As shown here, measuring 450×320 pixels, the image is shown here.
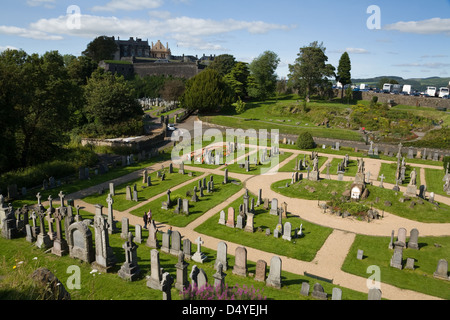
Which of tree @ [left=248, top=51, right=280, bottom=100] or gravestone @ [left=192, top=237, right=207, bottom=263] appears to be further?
tree @ [left=248, top=51, right=280, bottom=100]

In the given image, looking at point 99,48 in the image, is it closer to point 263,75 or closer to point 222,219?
point 263,75

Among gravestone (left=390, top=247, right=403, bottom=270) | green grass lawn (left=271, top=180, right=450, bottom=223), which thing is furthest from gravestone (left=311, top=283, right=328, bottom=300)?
green grass lawn (left=271, top=180, right=450, bottom=223)

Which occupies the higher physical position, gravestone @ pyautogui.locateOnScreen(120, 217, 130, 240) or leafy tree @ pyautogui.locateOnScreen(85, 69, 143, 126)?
leafy tree @ pyautogui.locateOnScreen(85, 69, 143, 126)

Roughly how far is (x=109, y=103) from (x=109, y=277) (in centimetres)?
3546

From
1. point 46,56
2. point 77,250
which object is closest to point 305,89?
point 46,56

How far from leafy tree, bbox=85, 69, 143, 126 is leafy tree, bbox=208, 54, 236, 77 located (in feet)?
104

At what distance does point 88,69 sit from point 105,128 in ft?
95.1

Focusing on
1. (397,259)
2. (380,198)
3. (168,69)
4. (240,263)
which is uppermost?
(168,69)

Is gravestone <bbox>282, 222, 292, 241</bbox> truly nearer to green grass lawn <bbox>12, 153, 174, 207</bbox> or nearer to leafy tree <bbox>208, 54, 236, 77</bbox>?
green grass lawn <bbox>12, 153, 174, 207</bbox>

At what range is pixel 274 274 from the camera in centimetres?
1288

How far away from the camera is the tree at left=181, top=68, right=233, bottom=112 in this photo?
190 ft

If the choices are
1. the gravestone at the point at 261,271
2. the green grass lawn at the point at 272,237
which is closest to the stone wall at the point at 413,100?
the green grass lawn at the point at 272,237

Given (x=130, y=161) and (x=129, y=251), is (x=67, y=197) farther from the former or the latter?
(x=129, y=251)

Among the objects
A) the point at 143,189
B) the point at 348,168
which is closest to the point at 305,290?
the point at 143,189
